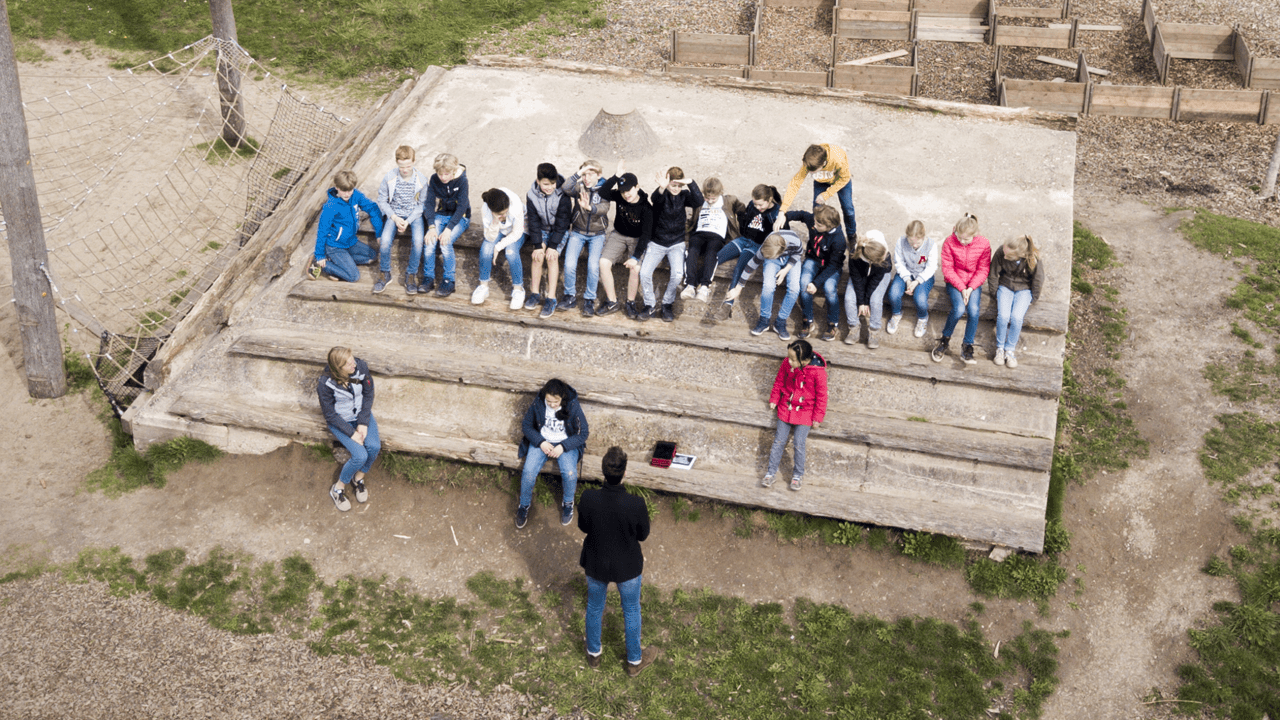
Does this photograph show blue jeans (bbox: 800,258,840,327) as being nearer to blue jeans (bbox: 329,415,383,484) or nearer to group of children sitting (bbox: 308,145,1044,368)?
group of children sitting (bbox: 308,145,1044,368)

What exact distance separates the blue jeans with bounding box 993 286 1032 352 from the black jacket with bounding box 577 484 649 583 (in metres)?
4.44

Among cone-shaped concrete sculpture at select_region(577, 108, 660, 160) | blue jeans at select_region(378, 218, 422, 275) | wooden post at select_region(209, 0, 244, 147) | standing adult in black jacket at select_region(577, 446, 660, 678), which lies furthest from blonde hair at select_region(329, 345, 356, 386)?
wooden post at select_region(209, 0, 244, 147)

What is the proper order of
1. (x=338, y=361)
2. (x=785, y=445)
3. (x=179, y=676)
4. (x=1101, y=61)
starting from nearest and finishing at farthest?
(x=179, y=676)
(x=338, y=361)
(x=785, y=445)
(x=1101, y=61)

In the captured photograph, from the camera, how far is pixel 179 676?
7660 millimetres

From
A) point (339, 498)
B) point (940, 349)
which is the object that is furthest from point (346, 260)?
point (940, 349)

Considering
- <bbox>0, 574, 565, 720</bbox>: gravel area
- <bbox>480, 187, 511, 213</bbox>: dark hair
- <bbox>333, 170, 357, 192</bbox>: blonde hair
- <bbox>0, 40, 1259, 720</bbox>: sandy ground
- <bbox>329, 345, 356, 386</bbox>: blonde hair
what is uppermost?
<bbox>333, 170, 357, 192</bbox>: blonde hair

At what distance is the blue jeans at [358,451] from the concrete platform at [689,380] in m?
0.33

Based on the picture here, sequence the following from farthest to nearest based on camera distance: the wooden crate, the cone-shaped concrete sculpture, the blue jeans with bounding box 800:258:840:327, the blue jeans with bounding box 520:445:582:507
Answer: the wooden crate < the cone-shaped concrete sculpture < the blue jeans with bounding box 800:258:840:327 < the blue jeans with bounding box 520:445:582:507

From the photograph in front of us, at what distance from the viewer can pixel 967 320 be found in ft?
30.8

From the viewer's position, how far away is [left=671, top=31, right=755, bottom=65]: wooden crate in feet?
53.9

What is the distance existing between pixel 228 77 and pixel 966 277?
10996mm

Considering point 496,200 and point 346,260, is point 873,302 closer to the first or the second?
point 496,200

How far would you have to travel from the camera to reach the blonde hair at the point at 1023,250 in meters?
9.21

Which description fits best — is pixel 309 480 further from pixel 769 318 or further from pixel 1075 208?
pixel 1075 208
